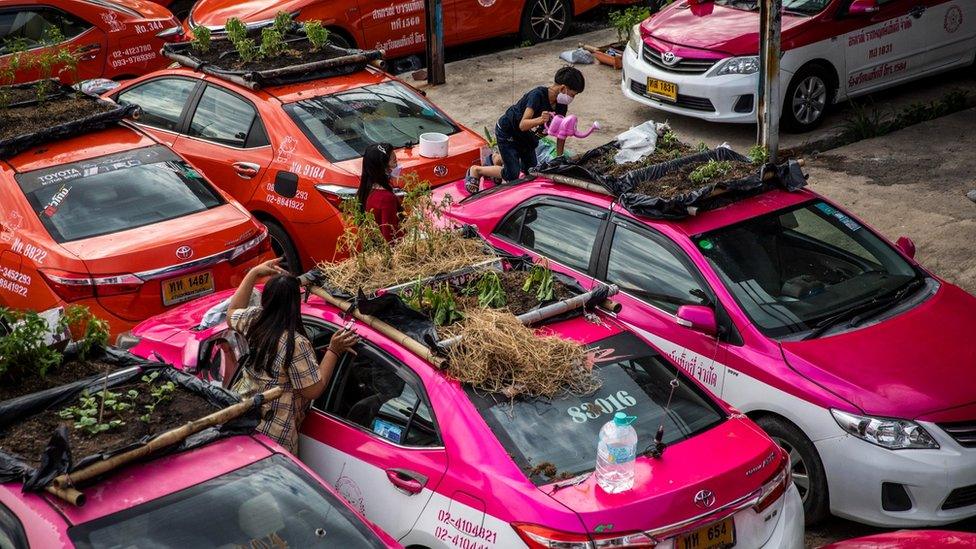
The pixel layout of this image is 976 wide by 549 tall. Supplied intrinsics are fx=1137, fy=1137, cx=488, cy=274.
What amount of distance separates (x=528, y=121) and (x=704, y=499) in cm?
496

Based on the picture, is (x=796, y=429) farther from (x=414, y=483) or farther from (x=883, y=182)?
(x=883, y=182)

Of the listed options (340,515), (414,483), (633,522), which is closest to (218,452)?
(340,515)

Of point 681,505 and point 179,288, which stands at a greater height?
point 681,505

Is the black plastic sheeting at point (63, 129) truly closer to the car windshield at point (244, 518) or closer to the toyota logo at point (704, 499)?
the car windshield at point (244, 518)

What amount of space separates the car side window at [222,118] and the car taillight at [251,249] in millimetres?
1567

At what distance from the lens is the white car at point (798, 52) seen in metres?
11.4

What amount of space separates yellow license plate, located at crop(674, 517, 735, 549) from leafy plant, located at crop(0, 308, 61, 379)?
2840mm

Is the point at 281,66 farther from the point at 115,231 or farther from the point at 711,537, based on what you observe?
the point at 711,537

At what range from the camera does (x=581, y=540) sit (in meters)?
4.40

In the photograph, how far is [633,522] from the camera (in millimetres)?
4457

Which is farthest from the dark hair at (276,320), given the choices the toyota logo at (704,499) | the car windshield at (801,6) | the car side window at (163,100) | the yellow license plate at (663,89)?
the car windshield at (801,6)

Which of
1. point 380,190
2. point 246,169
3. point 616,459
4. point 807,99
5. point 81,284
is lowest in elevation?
point 807,99

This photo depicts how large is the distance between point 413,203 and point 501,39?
33.1ft

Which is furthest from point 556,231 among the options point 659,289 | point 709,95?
point 709,95
